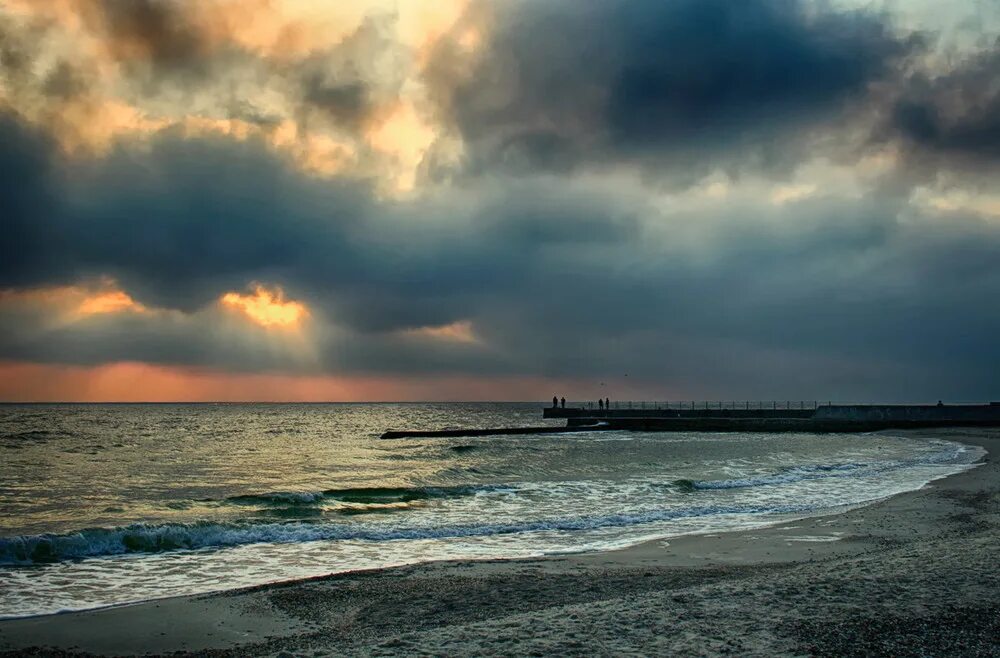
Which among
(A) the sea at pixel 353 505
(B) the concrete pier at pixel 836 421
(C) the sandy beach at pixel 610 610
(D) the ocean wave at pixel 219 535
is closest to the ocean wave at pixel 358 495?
(A) the sea at pixel 353 505

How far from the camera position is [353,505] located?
23.8m

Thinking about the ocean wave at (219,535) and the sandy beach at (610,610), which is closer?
the sandy beach at (610,610)

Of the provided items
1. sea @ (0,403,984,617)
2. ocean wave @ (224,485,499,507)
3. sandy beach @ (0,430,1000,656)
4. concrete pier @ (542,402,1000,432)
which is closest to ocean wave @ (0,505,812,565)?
sea @ (0,403,984,617)

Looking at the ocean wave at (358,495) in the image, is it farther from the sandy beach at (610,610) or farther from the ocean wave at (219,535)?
the sandy beach at (610,610)

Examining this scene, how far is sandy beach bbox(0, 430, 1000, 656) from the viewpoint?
7.52 meters

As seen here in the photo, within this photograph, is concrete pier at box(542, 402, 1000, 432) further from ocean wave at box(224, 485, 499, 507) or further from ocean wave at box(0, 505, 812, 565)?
ocean wave at box(0, 505, 812, 565)

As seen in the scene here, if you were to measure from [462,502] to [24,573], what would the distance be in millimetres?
12927

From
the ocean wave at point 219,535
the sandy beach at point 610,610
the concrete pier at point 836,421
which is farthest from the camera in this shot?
the concrete pier at point 836,421

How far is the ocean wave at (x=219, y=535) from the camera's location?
1591 centimetres

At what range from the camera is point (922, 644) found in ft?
23.7

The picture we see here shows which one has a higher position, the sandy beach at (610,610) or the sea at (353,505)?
the sandy beach at (610,610)

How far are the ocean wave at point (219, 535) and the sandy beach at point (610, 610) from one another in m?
4.27

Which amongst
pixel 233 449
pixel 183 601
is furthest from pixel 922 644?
pixel 233 449

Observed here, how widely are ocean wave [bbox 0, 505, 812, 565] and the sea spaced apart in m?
0.05
